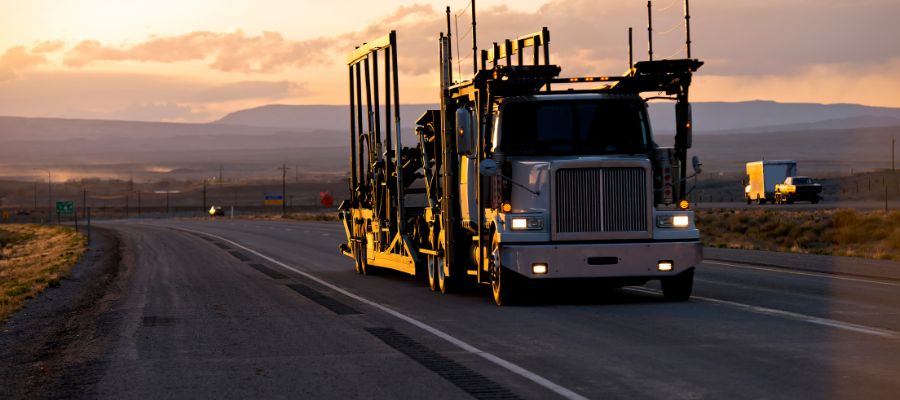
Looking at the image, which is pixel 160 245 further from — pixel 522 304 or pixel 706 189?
pixel 706 189

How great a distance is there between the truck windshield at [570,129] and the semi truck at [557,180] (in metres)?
0.01

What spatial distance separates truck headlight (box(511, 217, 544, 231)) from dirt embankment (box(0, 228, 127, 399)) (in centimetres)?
522

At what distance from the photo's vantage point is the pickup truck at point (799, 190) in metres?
83.8

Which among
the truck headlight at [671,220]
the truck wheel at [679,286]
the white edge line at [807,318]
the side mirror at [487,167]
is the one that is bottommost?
the white edge line at [807,318]

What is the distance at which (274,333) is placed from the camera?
14359mm

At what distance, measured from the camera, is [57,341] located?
14453mm

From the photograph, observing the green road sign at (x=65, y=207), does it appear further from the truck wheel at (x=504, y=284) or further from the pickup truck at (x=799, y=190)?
the truck wheel at (x=504, y=284)

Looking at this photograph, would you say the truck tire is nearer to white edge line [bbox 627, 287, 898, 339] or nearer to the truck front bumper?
the truck front bumper

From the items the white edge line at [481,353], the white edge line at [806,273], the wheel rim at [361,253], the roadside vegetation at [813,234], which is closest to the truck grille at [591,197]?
the white edge line at [481,353]

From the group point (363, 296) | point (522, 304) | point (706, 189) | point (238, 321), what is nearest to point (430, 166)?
point (363, 296)

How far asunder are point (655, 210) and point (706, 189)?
448 ft

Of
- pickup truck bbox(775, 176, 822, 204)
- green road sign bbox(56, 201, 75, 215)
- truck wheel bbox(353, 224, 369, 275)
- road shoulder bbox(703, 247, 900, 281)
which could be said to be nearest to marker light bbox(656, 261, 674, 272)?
road shoulder bbox(703, 247, 900, 281)

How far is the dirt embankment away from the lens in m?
10.8

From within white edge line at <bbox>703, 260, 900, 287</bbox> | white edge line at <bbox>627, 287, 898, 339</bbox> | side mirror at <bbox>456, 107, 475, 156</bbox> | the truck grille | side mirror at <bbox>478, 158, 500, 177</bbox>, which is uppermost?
side mirror at <bbox>456, 107, 475, 156</bbox>
